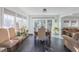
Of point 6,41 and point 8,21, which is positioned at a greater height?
point 8,21

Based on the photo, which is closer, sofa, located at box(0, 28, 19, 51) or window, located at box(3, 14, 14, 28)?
sofa, located at box(0, 28, 19, 51)

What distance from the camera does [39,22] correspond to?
318 cm

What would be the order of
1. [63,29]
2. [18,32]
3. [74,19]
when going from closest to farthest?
[18,32] → [74,19] → [63,29]

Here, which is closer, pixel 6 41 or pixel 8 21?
pixel 6 41

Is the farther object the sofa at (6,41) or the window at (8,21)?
the window at (8,21)

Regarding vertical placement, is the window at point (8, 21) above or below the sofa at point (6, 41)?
above

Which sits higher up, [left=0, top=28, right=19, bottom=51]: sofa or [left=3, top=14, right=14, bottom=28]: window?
[left=3, top=14, right=14, bottom=28]: window

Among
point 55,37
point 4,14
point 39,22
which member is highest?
point 4,14
